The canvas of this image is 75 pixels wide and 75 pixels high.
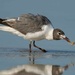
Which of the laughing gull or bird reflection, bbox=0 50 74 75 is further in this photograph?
the laughing gull

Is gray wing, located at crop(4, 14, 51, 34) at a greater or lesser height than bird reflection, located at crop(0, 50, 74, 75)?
greater

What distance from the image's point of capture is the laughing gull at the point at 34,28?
1242 centimetres

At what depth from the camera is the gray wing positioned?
12438 mm

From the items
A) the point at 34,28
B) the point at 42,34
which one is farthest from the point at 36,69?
the point at 34,28

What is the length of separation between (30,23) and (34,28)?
0.56 ft

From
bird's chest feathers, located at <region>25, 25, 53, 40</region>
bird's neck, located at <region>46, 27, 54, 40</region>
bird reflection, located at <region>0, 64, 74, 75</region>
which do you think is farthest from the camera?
bird's neck, located at <region>46, 27, 54, 40</region>

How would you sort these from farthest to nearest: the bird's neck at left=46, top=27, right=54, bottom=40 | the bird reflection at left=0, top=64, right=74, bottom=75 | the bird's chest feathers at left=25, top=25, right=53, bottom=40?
the bird's neck at left=46, top=27, right=54, bottom=40, the bird's chest feathers at left=25, top=25, right=53, bottom=40, the bird reflection at left=0, top=64, right=74, bottom=75

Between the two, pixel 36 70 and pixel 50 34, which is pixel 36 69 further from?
pixel 50 34

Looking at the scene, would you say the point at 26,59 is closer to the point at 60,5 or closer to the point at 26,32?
the point at 26,32

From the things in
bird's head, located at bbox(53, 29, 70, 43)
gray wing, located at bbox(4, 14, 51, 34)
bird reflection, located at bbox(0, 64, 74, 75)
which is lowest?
bird reflection, located at bbox(0, 64, 74, 75)

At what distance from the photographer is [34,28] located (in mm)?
12492

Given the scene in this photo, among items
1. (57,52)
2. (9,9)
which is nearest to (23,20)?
(57,52)

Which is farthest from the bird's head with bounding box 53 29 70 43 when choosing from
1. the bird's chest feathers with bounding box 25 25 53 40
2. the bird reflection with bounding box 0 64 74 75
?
the bird reflection with bounding box 0 64 74 75

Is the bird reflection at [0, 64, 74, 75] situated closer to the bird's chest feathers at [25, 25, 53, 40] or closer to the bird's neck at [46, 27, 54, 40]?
the bird's chest feathers at [25, 25, 53, 40]
